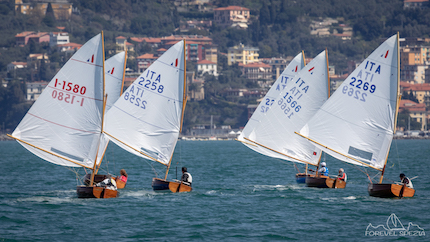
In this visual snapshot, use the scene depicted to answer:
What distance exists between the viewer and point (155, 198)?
103 ft

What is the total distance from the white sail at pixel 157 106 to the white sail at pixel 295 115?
6.77 metres

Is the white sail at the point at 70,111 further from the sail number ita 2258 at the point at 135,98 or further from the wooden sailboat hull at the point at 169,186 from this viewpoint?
the wooden sailboat hull at the point at 169,186

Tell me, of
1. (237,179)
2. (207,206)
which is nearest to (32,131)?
(207,206)

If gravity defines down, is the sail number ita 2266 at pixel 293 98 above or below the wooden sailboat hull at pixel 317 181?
above

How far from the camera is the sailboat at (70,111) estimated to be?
2911 centimetres

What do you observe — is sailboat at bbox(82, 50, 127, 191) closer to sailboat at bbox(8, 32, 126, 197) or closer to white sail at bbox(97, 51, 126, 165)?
white sail at bbox(97, 51, 126, 165)

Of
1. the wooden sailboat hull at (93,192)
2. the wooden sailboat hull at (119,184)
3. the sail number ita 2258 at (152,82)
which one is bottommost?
the wooden sailboat hull at (119,184)

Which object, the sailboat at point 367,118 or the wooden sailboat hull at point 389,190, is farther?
the sailboat at point 367,118

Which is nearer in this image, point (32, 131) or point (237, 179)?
point (32, 131)

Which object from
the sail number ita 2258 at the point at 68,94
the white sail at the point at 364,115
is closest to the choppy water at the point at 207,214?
the white sail at the point at 364,115

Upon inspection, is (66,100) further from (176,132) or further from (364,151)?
(364,151)

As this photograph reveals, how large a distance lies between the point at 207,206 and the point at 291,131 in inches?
392

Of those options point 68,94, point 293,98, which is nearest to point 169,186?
point 68,94

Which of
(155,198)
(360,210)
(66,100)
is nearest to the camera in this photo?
(360,210)
